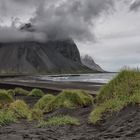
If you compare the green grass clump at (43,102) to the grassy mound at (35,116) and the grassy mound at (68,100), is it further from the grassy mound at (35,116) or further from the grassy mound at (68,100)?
the grassy mound at (35,116)

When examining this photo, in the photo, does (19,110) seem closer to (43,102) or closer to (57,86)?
(43,102)

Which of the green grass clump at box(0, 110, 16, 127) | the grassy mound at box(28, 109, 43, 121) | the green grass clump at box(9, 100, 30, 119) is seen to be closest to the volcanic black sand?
the green grass clump at box(0, 110, 16, 127)

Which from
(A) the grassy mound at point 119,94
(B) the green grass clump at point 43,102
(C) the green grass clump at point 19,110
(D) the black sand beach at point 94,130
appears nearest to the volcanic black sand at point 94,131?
(D) the black sand beach at point 94,130

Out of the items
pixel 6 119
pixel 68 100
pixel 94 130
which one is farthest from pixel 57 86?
pixel 94 130

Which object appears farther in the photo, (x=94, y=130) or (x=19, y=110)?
(x=19, y=110)

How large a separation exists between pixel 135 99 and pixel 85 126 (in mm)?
1564

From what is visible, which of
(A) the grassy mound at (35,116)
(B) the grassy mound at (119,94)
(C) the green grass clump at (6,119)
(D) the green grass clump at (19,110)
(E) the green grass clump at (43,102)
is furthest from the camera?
(E) the green grass clump at (43,102)

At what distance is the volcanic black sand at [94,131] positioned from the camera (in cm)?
873

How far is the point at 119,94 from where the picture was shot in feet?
41.4

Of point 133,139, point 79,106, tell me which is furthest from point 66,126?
point 79,106

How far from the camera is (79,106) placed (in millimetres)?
16609

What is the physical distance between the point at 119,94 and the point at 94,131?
2.59 m

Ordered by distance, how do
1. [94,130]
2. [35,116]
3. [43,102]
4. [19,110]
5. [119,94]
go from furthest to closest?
[43,102], [19,110], [35,116], [119,94], [94,130]

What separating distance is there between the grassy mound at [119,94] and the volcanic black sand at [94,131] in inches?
11.8
